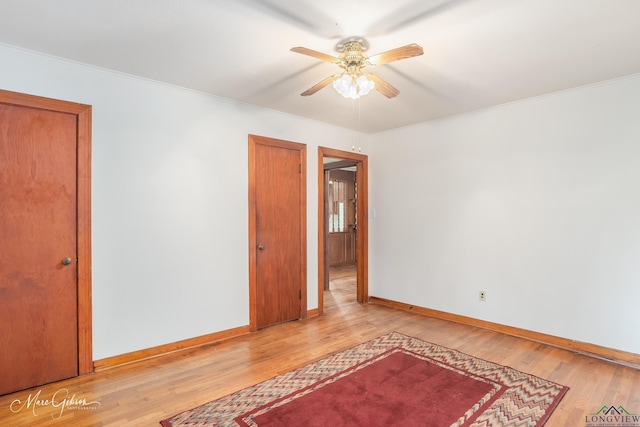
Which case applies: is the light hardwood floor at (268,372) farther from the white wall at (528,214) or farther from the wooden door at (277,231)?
the white wall at (528,214)

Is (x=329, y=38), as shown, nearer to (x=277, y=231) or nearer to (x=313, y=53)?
(x=313, y=53)

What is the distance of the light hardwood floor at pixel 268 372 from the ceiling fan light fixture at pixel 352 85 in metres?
2.20

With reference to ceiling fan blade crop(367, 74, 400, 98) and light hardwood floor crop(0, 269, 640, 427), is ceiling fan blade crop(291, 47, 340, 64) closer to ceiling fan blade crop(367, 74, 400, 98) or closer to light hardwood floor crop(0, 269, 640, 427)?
ceiling fan blade crop(367, 74, 400, 98)

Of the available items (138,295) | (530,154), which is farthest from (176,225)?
(530,154)

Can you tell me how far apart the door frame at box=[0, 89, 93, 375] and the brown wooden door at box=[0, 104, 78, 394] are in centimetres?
3

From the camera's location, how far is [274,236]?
3.81m

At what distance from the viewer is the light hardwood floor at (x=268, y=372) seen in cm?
213

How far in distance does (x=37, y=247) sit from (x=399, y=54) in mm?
2857

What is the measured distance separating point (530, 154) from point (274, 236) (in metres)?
2.83

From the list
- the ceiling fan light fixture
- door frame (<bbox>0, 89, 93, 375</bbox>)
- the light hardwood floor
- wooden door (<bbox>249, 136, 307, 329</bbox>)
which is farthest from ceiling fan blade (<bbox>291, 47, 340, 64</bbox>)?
the light hardwood floor

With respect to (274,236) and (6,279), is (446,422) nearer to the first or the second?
(274,236)

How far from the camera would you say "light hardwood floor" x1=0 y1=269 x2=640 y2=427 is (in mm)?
2133

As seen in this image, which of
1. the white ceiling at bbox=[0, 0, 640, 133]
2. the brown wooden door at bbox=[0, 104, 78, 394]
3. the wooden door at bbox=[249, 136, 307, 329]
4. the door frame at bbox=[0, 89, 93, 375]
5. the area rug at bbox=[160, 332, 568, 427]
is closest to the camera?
the white ceiling at bbox=[0, 0, 640, 133]

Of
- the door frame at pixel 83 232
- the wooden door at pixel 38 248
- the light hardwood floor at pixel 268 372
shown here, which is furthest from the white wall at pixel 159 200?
the light hardwood floor at pixel 268 372
